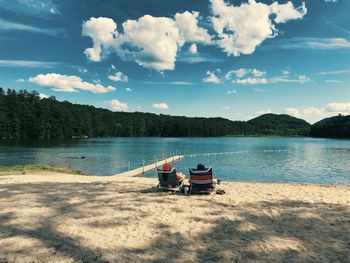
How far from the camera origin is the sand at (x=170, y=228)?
7.14m

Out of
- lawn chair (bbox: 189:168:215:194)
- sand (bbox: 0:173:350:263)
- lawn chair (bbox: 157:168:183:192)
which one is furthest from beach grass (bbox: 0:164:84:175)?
lawn chair (bbox: 189:168:215:194)

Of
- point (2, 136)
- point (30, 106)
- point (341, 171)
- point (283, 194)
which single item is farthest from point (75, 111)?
point (283, 194)

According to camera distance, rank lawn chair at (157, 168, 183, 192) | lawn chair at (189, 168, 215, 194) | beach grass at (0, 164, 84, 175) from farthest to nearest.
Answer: beach grass at (0, 164, 84, 175) → lawn chair at (157, 168, 183, 192) → lawn chair at (189, 168, 215, 194)

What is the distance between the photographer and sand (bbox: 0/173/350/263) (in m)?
7.14

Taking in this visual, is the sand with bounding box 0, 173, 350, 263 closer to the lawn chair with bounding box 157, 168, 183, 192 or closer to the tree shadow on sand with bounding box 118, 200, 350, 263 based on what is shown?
the tree shadow on sand with bounding box 118, 200, 350, 263

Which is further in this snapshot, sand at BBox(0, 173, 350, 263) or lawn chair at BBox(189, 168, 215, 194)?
lawn chair at BBox(189, 168, 215, 194)

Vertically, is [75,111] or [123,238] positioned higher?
[75,111]

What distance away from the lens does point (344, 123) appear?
17988cm

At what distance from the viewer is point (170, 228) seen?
29.1ft

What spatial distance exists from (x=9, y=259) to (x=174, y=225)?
430cm

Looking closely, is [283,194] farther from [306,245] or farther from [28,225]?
[28,225]

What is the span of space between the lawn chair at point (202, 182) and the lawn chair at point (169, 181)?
0.94 metres

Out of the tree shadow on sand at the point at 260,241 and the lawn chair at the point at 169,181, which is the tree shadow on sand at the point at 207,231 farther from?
the lawn chair at the point at 169,181

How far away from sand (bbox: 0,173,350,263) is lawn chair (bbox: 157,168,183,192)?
4.51ft
